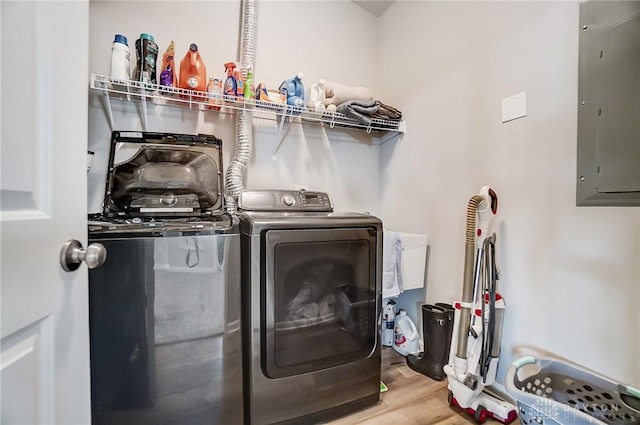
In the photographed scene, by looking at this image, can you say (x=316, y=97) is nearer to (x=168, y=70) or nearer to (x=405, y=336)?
(x=168, y=70)

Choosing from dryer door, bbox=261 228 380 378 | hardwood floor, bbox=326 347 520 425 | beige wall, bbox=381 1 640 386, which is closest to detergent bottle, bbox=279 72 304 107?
beige wall, bbox=381 1 640 386

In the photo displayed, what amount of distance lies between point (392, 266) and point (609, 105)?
3.93ft

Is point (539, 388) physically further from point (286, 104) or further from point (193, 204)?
point (286, 104)

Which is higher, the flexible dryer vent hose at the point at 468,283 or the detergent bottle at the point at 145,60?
the detergent bottle at the point at 145,60

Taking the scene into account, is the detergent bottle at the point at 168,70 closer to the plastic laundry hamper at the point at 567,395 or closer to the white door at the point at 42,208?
the white door at the point at 42,208

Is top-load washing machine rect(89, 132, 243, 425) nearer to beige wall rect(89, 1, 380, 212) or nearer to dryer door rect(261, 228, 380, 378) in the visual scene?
dryer door rect(261, 228, 380, 378)

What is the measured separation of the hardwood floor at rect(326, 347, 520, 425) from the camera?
4.42ft

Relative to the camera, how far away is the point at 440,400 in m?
1.49

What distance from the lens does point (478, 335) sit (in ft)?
4.37

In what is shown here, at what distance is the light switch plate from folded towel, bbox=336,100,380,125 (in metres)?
0.75

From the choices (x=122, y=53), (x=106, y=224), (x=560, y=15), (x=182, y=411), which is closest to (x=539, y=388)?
(x=182, y=411)

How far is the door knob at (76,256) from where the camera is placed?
59cm

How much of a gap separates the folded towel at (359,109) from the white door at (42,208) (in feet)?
4.78

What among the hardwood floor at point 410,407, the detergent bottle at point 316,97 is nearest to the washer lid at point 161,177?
the detergent bottle at point 316,97
